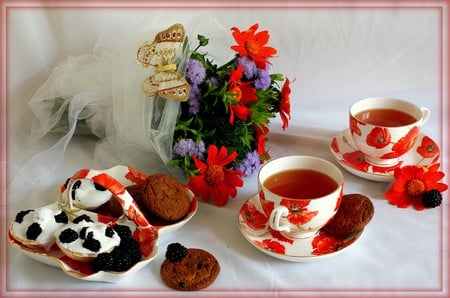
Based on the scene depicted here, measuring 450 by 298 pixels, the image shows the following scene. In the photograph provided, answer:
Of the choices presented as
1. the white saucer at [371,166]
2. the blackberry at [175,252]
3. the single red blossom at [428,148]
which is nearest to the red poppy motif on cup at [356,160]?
the white saucer at [371,166]

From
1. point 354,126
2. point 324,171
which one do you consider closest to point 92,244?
point 324,171

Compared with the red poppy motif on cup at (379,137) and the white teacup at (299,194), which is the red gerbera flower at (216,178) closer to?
the white teacup at (299,194)

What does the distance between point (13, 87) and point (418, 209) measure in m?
0.80

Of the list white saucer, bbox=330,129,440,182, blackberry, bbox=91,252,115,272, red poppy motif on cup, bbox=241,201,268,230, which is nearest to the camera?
blackberry, bbox=91,252,115,272

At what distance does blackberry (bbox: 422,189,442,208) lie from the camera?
0.91 metres

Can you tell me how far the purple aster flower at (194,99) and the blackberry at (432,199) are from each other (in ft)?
1.23

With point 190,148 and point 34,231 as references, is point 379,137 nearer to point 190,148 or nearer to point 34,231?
point 190,148

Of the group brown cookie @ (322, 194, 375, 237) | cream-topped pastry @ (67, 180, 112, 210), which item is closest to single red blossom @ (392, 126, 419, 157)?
brown cookie @ (322, 194, 375, 237)

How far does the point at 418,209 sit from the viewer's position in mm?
917

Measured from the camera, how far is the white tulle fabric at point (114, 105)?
3.16 ft

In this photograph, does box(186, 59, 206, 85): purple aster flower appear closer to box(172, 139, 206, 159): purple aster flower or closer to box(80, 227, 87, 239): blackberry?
box(172, 139, 206, 159): purple aster flower

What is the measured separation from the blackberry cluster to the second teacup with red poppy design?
1.35 feet

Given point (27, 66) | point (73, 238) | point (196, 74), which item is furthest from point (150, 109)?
point (27, 66)

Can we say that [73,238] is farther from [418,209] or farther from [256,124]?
[418,209]
